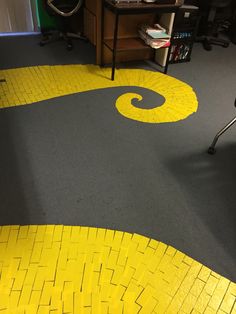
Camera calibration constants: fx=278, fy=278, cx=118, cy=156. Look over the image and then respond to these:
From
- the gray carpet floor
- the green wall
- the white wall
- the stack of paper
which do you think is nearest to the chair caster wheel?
the gray carpet floor

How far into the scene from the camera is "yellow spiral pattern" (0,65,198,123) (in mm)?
2418

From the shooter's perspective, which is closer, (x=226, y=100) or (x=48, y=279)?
(x=48, y=279)

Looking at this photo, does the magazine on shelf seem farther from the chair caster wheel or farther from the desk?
the chair caster wheel

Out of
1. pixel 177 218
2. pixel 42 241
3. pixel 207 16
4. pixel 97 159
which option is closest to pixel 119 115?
pixel 97 159

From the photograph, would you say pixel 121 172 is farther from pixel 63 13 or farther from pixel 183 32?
pixel 63 13

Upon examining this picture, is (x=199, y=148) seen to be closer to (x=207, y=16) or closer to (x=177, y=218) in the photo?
(x=177, y=218)

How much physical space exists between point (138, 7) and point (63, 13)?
42.1 inches

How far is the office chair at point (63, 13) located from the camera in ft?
10.1

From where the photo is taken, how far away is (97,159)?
1927 mm

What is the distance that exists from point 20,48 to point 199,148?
247 centimetres

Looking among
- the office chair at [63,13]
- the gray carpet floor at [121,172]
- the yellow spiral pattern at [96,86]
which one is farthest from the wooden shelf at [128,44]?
the office chair at [63,13]

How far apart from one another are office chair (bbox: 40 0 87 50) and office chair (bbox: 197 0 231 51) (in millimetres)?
1577

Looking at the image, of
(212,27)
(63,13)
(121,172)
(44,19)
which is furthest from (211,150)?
(44,19)

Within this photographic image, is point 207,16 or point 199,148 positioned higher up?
point 207,16
